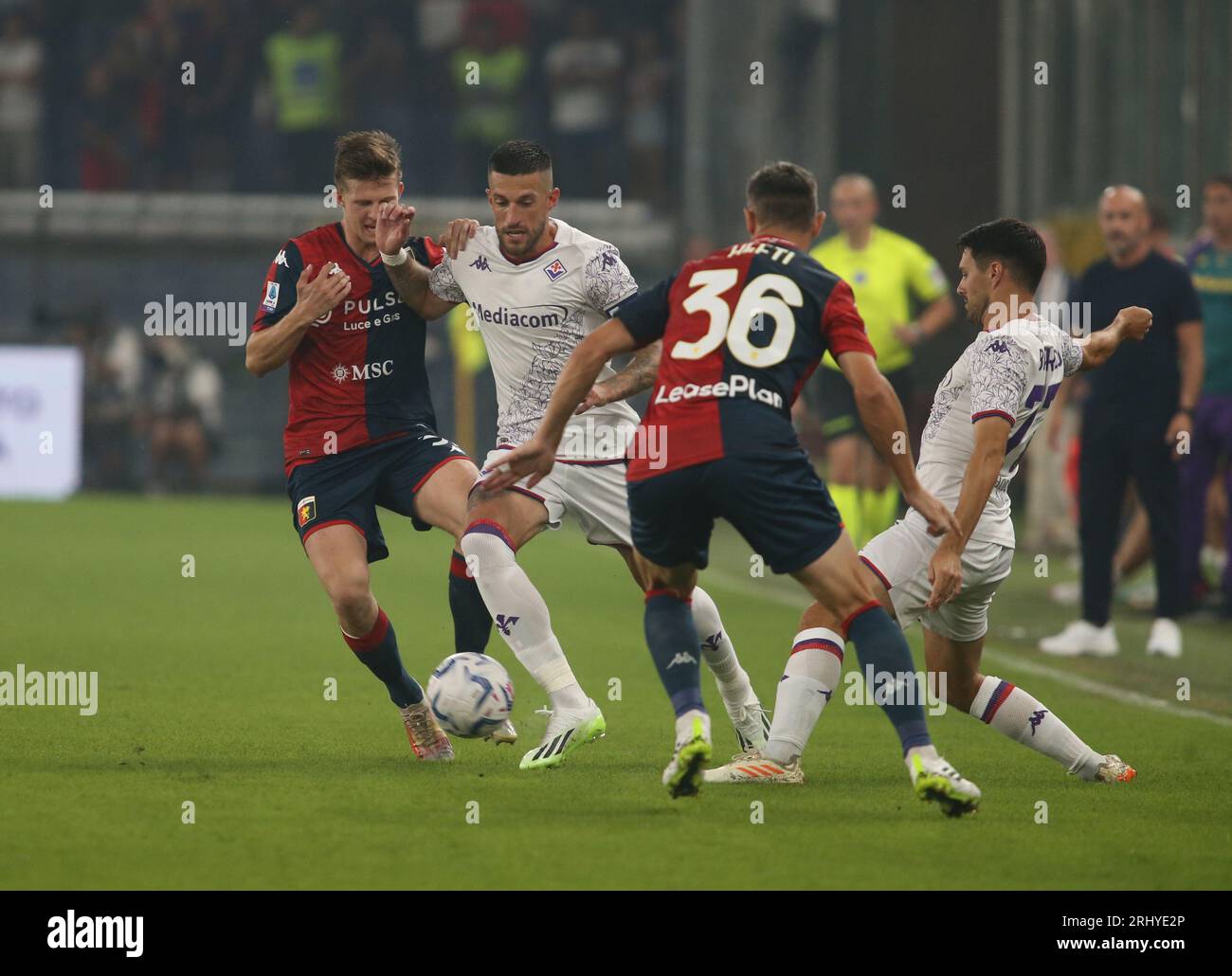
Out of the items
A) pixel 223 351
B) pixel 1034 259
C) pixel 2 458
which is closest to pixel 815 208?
pixel 1034 259

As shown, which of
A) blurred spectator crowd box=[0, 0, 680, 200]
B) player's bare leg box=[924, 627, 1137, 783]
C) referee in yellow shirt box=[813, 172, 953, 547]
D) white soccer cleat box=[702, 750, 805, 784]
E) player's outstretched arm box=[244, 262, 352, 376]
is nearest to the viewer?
white soccer cleat box=[702, 750, 805, 784]

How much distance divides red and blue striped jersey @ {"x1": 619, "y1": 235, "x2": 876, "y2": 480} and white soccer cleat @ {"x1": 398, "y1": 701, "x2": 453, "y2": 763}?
59.5 inches

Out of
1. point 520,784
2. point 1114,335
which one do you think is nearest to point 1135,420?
point 1114,335

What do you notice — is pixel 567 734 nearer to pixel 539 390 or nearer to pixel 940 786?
pixel 539 390

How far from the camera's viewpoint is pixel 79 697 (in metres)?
7.83

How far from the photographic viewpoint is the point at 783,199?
18.8 ft

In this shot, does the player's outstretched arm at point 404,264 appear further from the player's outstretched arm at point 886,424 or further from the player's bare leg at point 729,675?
the player's outstretched arm at point 886,424

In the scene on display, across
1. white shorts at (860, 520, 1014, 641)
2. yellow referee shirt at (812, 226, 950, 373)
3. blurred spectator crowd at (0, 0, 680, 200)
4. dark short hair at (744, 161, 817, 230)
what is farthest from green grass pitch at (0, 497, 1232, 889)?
blurred spectator crowd at (0, 0, 680, 200)

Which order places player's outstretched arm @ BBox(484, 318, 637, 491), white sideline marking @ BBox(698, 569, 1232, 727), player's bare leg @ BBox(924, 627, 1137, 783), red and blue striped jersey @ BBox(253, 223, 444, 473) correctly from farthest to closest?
white sideline marking @ BBox(698, 569, 1232, 727) → red and blue striped jersey @ BBox(253, 223, 444, 473) → player's bare leg @ BBox(924, 627, 1137, 783) → player's outstretched arm @ BBox(484, 318, 637, 491)

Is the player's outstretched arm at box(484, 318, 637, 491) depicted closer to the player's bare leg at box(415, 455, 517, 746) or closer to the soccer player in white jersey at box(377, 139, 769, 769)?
the soccer player in white jersey at box(377, 139, 769, 769)

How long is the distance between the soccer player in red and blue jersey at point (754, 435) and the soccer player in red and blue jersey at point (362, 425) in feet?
3.69

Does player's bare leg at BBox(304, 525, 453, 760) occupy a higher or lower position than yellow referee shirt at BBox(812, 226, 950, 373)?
lower

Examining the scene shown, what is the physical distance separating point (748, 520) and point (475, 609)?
1.64 metres

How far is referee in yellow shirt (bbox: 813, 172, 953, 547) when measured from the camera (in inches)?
466
